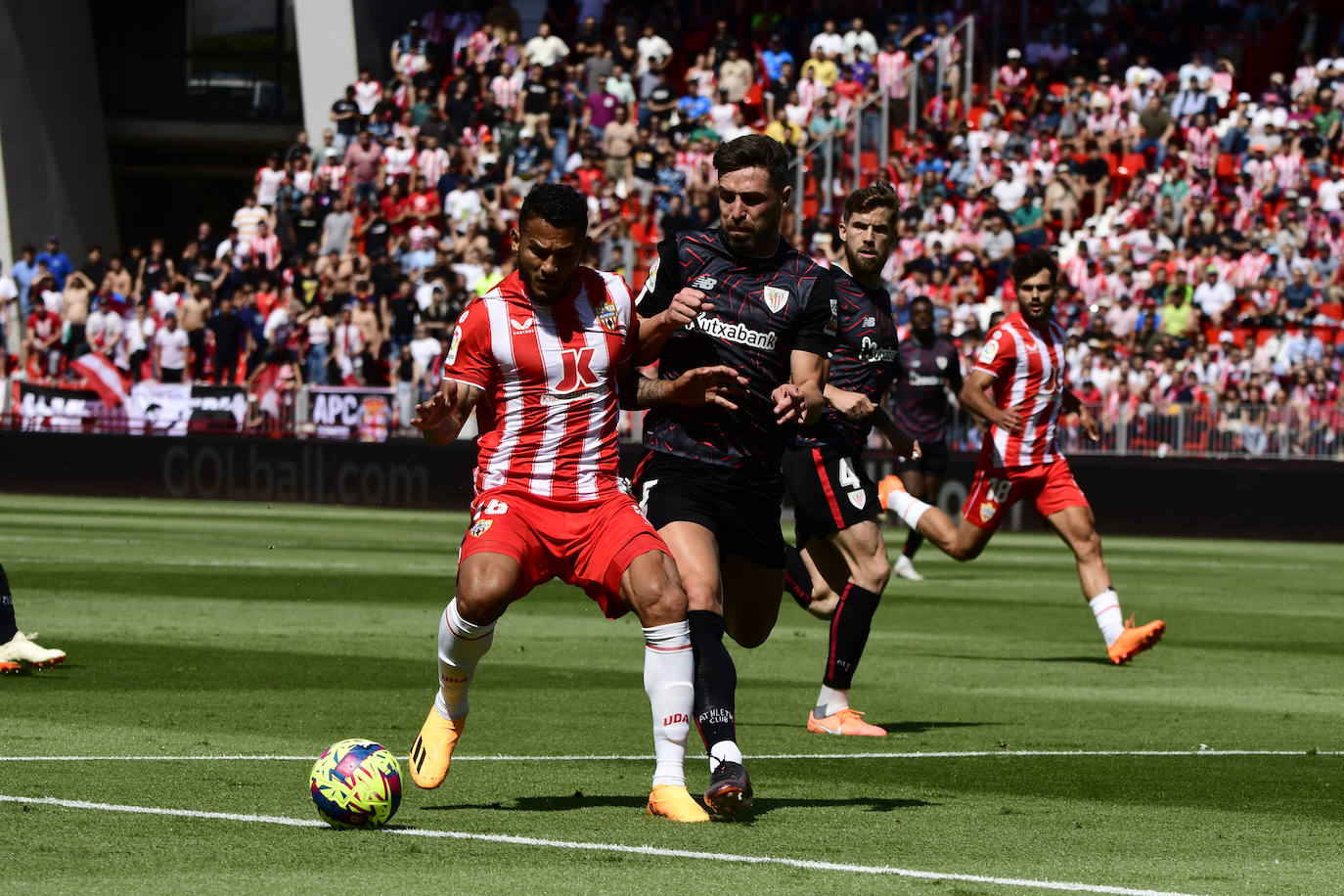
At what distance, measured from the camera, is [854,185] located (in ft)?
109

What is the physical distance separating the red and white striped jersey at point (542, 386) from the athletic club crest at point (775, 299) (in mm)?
717

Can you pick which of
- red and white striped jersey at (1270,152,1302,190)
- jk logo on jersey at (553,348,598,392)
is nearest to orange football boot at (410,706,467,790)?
jk logo on jersey at (553,348,598,392)

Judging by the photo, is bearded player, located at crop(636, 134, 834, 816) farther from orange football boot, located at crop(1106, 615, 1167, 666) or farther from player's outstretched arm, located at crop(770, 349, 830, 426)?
orange football boot, located at crop(1106, 615, 1167, 666)

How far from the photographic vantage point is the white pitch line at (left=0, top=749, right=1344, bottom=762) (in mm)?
8055

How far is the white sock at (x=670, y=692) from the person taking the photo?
6883 mm

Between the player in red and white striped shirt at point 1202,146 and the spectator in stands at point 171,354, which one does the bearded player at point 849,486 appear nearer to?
the player in red and white striped shirt at point 1202,146

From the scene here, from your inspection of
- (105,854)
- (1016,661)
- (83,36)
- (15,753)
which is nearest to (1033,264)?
(1016,661)

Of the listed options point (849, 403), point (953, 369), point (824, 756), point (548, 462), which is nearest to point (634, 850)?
point (548, 462)

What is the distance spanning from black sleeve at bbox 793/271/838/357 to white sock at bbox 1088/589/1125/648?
5647 millimetres

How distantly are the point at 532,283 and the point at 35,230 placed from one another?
37.5 meters

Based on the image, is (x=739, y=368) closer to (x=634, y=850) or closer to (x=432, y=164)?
(x=634, y=850)

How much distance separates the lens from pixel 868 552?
9.59 metres

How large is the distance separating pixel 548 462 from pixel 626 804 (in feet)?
3.91

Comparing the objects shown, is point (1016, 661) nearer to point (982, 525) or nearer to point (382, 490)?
point (982, 525)
